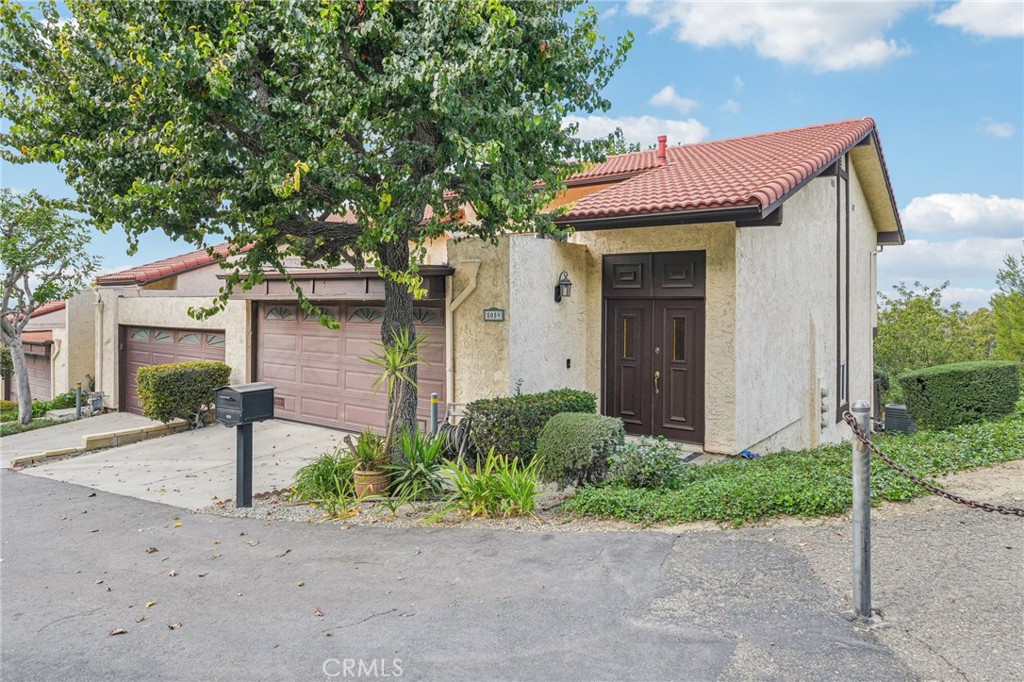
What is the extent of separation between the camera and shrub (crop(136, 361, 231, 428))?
12117mm

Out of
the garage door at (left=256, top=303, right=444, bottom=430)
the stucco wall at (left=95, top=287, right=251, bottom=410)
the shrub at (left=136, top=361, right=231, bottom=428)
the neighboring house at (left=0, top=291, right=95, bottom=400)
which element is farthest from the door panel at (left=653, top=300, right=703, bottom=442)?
the neighboring house at (left=0, top=291, right=95, bottom=400)

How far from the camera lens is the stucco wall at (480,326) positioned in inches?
349

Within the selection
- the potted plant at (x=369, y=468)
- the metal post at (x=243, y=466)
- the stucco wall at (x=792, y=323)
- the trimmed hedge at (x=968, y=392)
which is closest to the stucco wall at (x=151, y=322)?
the metal post at (x=243, y=466)

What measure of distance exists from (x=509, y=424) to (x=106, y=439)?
330 inches

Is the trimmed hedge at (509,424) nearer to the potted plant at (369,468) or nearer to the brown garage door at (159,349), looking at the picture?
the potted plant at (369,468)

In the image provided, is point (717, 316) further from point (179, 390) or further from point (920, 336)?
point (920, 336)

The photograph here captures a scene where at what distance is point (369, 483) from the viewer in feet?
22.4

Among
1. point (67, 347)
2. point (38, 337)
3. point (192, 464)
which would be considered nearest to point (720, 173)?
point (192, 464)

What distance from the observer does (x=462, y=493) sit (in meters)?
6.09

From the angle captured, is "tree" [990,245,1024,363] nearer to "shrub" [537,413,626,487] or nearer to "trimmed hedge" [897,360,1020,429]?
"trimmed hedge" [897,360,1020,429]

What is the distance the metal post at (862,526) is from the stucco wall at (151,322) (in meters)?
11.7

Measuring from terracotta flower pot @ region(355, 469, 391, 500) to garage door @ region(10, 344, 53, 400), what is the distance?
56.7ft

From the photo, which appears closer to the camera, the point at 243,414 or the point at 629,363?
the point at 243,414

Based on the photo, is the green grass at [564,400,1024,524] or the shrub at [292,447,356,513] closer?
the green grass at [564,400,1024,524]
